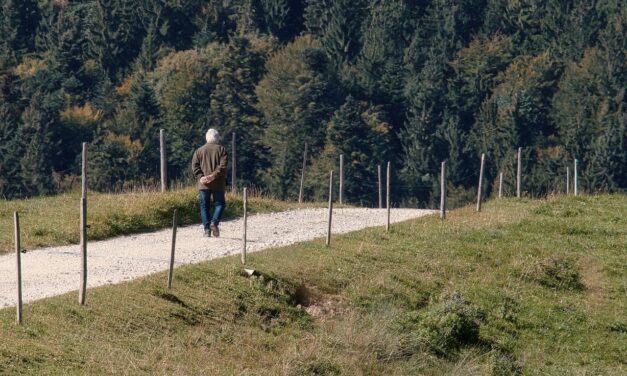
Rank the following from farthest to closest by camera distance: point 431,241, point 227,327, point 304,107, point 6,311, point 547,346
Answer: point 304,107
point 431,241
point 547,346
point 227,327
point 6,311

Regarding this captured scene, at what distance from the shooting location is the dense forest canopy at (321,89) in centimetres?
9425

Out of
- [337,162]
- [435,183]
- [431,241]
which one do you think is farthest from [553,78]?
[431,241]

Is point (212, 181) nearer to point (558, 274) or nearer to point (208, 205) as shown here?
point (208, 205)

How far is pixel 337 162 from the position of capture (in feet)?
308

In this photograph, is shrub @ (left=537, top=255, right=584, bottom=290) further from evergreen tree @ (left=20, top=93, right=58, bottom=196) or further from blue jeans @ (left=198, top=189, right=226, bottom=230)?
evergreen tree @ (left=20, top=93, right=58, bottom=196)

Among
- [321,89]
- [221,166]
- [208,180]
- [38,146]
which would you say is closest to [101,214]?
[208,180]

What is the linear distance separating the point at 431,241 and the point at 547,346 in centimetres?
463

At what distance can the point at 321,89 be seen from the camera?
4193 inches

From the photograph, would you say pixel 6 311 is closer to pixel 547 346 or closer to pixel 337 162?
pixel 547 346

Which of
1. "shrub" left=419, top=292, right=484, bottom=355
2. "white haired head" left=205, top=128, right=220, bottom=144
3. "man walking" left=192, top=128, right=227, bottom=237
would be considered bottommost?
"shrub" left=419, top=292, right=484, bottom=355

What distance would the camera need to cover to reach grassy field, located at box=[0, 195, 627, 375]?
1958cm

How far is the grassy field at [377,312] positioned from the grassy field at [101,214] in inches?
124

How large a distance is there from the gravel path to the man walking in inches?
13.4

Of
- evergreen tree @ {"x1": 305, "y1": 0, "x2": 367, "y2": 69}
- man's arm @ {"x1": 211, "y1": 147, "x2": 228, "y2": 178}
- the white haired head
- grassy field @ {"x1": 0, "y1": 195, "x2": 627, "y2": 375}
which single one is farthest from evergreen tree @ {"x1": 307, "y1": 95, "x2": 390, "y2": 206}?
man's arm @ {"x1": 211, "y1": 147, "x2": 228, "y2": 178}
